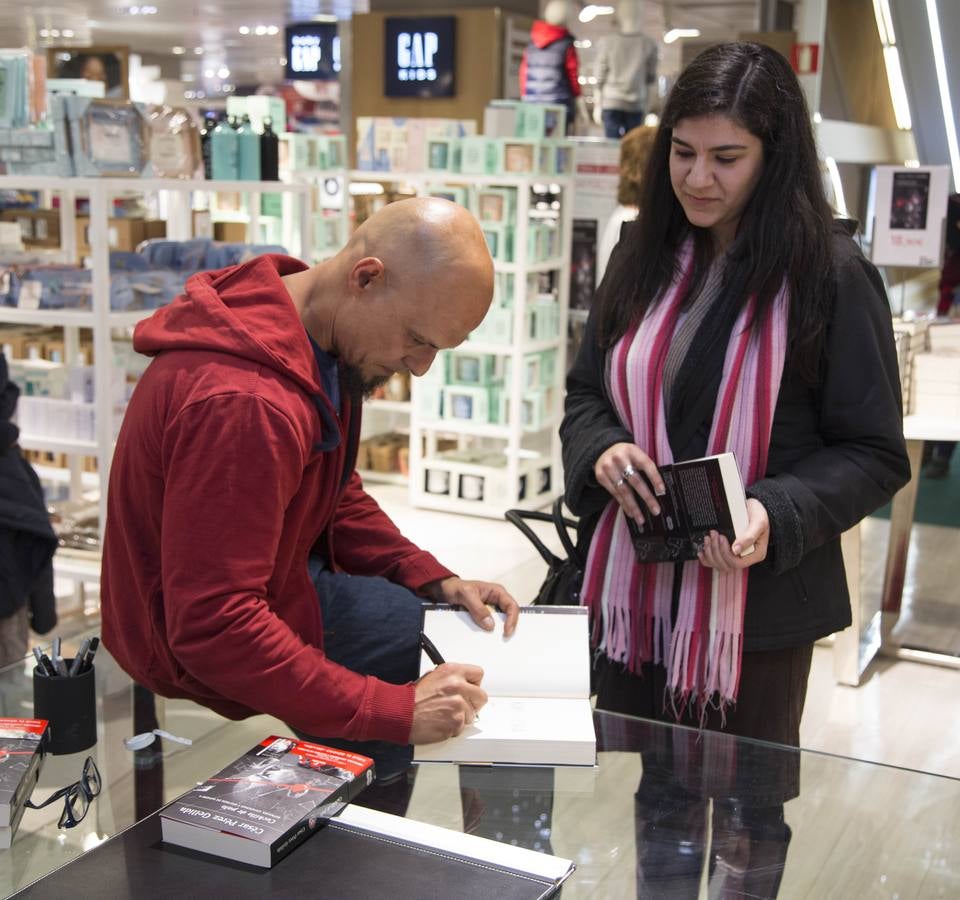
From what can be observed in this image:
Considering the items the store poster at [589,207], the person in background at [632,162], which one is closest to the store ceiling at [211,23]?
the store poster at [589,207]

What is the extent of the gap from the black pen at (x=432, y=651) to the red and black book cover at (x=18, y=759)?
59cm

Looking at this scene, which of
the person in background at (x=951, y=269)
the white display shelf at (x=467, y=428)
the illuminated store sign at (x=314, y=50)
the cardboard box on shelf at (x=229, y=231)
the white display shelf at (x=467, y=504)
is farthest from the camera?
the illuminated store sign at (x=314, y=50)

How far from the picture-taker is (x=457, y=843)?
1478 millimetres

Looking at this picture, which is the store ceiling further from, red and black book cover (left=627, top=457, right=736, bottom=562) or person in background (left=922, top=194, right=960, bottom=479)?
red and black book cover (left=627, top=457, right=736, bottom=562)

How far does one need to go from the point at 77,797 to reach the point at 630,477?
0.99 m

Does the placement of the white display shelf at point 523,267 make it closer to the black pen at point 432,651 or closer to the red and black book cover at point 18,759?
the black pen at point 432,651

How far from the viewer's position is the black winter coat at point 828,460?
1.89 metres

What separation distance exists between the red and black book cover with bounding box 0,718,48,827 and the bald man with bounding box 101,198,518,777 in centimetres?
18

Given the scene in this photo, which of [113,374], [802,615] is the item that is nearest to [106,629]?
[802,615]

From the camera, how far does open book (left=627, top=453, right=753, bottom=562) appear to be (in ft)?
6.15

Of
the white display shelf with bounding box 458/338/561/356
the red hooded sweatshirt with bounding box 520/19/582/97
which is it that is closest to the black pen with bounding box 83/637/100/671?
the white display shelf with bounding box 458/338/561/356

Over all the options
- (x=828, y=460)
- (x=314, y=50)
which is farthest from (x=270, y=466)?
(x=314, y=50)

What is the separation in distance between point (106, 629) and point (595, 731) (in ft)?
2.46

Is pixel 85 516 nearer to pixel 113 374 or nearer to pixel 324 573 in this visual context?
pixel 113 374
